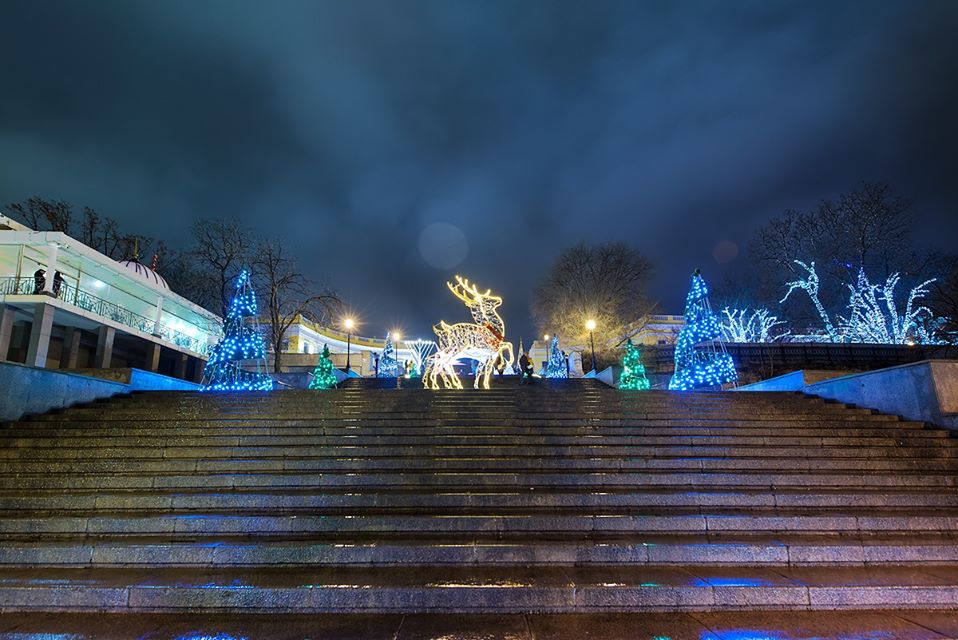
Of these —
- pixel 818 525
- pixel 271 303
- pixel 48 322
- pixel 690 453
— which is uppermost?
pixel 271 303

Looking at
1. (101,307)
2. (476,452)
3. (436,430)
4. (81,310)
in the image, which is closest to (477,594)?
(476,452)

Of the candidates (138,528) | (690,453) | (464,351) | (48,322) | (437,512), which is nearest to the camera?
(138,528)

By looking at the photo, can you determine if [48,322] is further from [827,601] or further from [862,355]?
[862,355]

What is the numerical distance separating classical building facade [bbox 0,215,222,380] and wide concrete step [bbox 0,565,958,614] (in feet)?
65.7

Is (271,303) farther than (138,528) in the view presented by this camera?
Yes

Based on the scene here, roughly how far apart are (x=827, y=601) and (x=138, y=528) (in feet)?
26.0

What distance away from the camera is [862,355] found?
2559 cm

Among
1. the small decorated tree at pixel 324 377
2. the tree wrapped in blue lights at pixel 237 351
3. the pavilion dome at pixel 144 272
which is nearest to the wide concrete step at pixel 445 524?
the tree wrapped in blue lights at pixel 237 351

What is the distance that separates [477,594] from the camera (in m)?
4.30

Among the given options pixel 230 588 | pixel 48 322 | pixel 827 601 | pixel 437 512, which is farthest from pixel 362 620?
pixel 48 322

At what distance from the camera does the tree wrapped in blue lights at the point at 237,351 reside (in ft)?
50.2

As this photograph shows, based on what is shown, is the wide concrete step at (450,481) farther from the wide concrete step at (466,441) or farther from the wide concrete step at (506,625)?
the wide concrete step at (506,625)

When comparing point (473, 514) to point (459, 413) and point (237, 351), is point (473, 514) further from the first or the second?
point (237, 351)

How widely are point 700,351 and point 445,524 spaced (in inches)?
532
